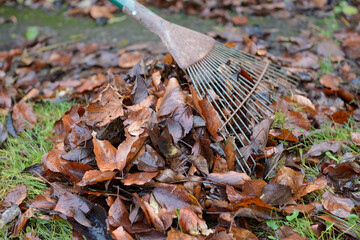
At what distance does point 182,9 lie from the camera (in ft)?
11.9

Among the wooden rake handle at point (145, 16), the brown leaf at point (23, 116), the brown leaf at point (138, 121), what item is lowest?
the brown leaf at point (23, 116)

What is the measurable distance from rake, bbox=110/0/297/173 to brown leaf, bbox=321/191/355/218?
45 cm

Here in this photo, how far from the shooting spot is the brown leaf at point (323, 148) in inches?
66.1

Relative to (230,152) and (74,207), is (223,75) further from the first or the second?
(74,207)

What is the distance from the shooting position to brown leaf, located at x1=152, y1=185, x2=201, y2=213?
135 cm

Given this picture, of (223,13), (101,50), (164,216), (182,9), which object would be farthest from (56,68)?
(164,216)

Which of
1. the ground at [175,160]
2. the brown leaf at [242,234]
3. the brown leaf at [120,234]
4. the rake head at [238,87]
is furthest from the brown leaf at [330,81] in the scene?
the brown leaf at [120,234]

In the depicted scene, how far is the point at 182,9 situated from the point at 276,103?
222 centimetres

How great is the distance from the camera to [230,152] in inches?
58.7

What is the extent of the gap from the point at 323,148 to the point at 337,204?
0.38 m

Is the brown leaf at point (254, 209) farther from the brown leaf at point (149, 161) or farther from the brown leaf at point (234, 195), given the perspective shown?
the brown leaf at point (149, 161)

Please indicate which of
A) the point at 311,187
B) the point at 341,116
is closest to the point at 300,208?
the point at 311,187

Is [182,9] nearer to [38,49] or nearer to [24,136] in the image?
Answer: [38,49]

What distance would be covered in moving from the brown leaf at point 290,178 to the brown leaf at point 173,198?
414 mm
